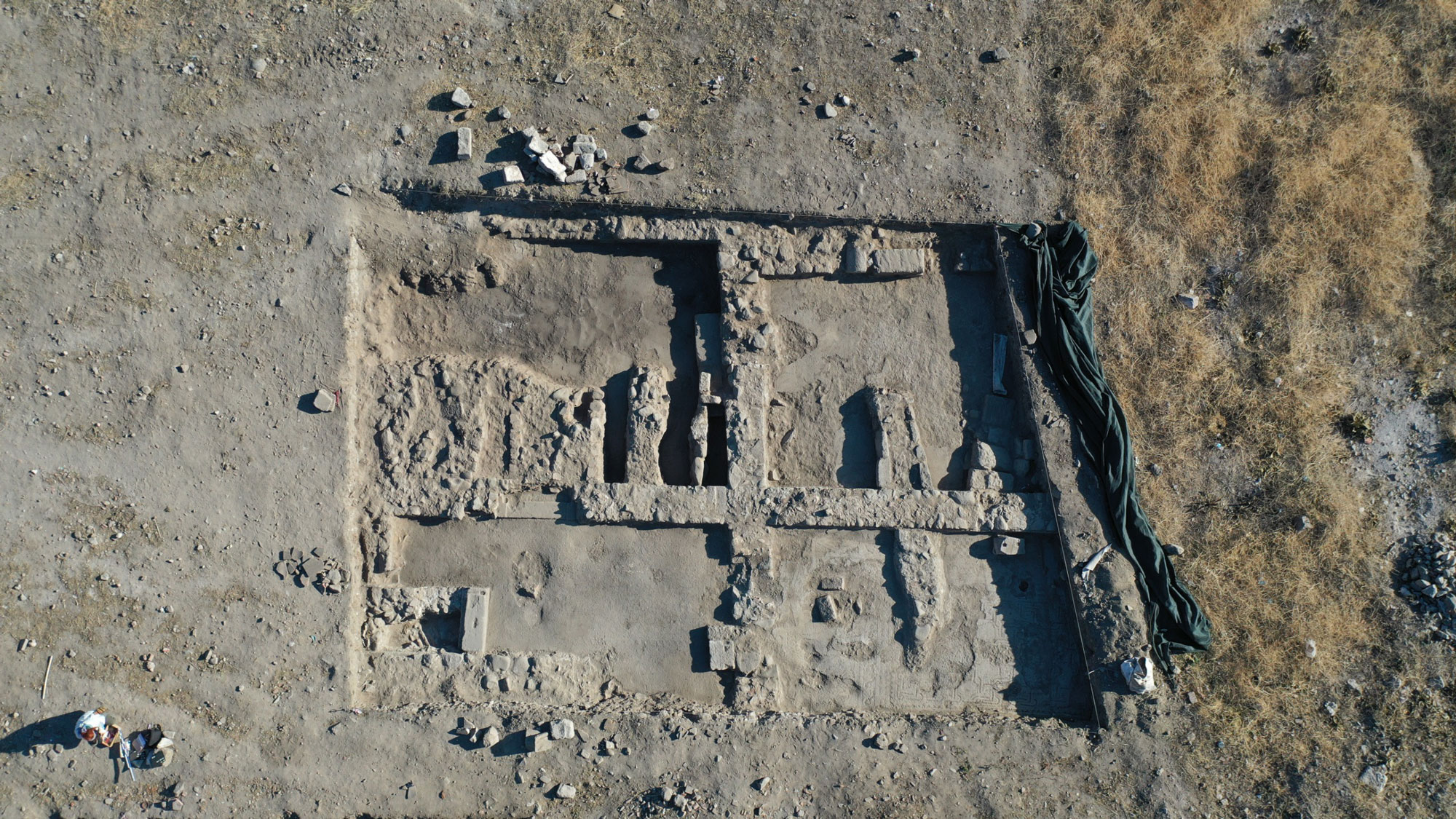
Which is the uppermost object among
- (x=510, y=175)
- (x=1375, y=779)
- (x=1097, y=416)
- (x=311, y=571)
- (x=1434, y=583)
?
(x=510, y=175)

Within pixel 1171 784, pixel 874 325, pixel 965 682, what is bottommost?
pixel 1171 784

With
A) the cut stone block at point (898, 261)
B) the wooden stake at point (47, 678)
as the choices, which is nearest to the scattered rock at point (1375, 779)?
the cut stone block at point (898, 261)

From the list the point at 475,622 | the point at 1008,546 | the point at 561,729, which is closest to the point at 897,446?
the point at 1008,546

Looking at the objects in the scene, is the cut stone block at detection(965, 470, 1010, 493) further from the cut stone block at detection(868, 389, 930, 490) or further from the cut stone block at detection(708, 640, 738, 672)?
the cut stone block at detection(708, 640, 738, 672)

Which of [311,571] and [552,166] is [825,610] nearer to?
[311,571]

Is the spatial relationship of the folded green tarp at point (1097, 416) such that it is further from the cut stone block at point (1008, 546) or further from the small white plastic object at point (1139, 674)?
the cut stone block at point (1008, 546)

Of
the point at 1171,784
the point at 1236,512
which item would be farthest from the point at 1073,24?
the point at 1171,784

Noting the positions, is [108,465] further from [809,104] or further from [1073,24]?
[1073,24]
